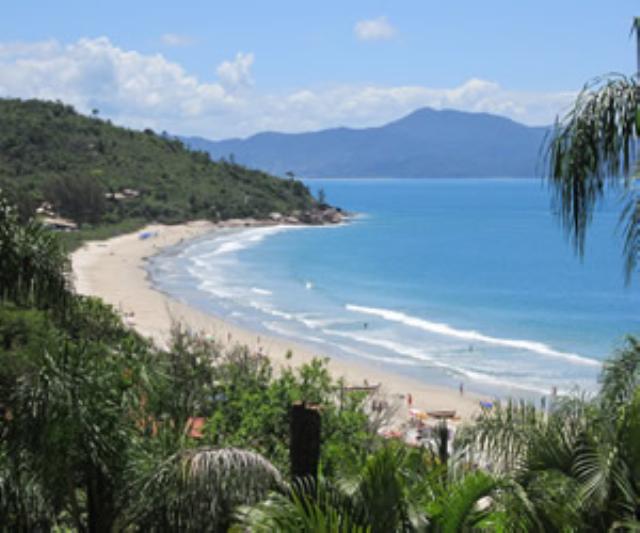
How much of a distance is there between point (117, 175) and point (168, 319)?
2513 inches

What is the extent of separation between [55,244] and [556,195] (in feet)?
16.4

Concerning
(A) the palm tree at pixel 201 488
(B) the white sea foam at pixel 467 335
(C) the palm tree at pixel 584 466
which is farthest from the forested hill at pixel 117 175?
(C) the palm tree at pixel 584 466

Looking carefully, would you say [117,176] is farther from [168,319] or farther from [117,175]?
[168,319]

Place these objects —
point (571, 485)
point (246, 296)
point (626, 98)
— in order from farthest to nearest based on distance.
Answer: point (246, 296) < point (571, 485) < point (626, 98)

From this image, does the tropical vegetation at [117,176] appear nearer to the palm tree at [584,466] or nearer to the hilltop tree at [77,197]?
the hilltop tree at [77,197]

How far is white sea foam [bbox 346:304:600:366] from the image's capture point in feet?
130

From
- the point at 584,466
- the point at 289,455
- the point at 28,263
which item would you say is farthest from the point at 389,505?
the point at 28,263

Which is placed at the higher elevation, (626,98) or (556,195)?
(626,98)

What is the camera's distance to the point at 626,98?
15.4 feet

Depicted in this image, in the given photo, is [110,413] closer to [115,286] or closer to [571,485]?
[571,485]

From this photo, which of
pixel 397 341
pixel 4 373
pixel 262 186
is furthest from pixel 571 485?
pixel 262 186

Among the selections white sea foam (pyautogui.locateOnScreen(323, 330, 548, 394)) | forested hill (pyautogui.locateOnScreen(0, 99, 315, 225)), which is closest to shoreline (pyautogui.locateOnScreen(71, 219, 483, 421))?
white sea foam (pyautogui.locateOnScreen(323, 330, 548, 394))

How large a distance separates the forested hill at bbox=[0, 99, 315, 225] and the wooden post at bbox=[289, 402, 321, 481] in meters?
78.9

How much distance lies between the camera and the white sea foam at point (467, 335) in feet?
130
